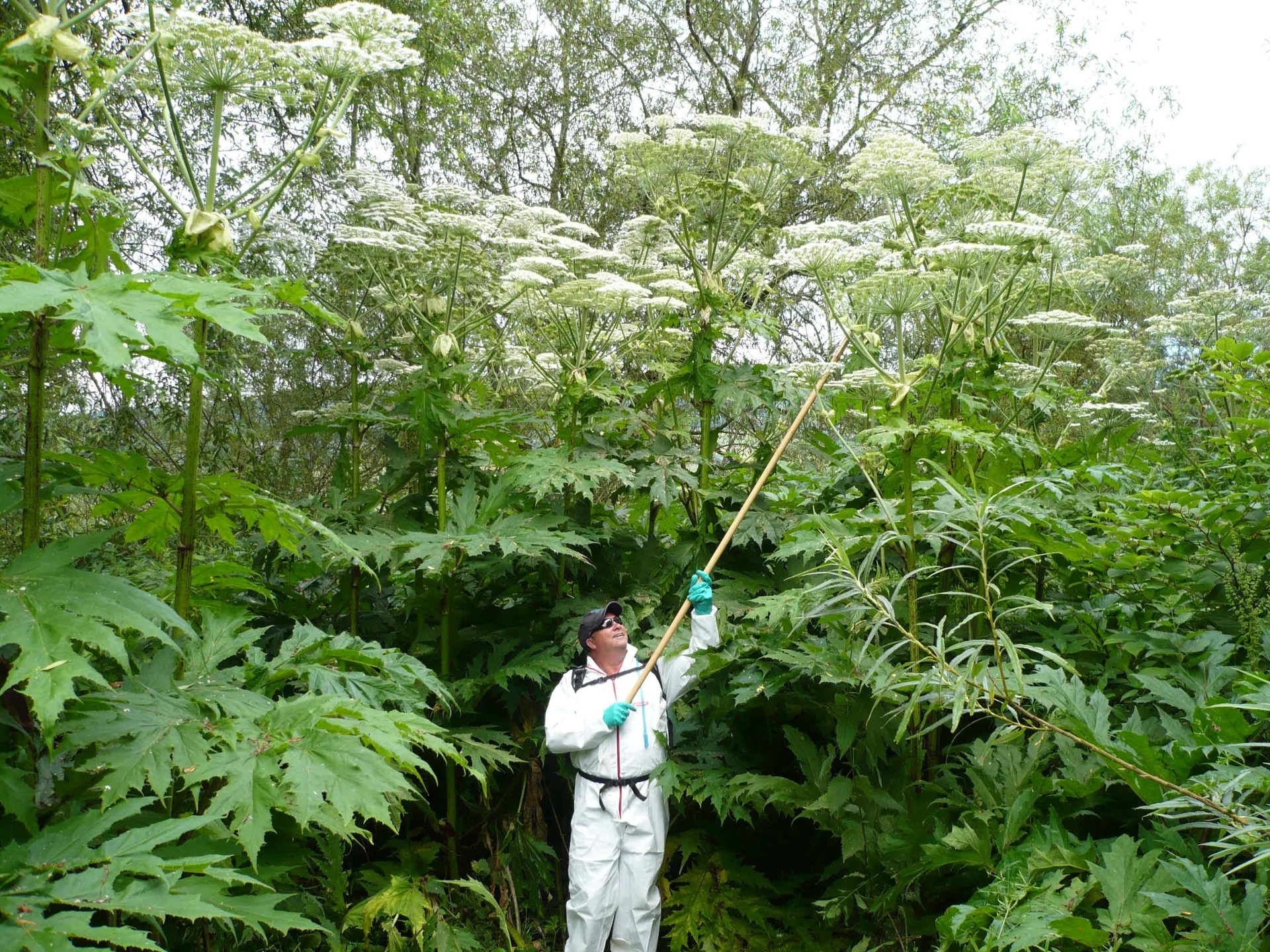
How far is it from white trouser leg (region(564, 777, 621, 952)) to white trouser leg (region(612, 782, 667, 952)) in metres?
0.04

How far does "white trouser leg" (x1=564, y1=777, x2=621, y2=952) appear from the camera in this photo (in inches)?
166

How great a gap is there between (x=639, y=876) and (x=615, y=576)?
144 cm

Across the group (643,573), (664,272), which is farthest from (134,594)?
(664,272)

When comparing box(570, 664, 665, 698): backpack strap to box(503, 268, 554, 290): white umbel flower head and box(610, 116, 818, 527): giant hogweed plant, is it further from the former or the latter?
box(503, 268, 554, 290): white umbel flower head

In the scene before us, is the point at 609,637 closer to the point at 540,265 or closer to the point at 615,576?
the point at 615,576

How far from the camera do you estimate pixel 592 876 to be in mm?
4227

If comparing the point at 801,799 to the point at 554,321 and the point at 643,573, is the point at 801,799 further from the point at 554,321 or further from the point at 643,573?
the point at 554,321

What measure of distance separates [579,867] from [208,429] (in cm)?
528

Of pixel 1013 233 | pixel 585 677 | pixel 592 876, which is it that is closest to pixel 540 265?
pixel 585 677

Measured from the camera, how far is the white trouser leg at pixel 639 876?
423 centimetres

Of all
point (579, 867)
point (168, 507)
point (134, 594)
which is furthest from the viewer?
point (579, 867)

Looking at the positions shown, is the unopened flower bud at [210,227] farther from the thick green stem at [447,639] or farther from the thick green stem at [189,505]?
the thick green stem at [447,639]

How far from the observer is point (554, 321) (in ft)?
16.2

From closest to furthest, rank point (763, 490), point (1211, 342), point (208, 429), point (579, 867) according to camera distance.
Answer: point (579, 867)
point (763, 490)
point (1211, 342)
point (208, 429)
